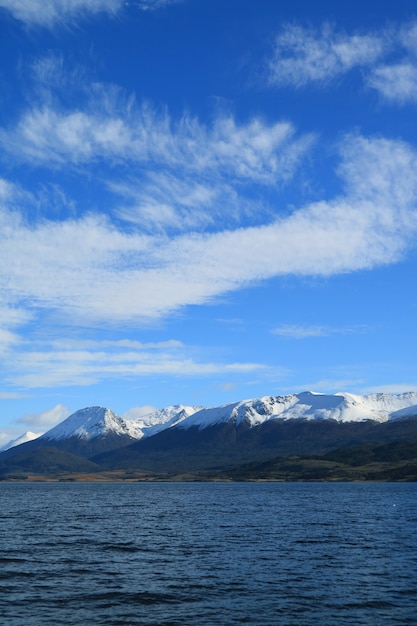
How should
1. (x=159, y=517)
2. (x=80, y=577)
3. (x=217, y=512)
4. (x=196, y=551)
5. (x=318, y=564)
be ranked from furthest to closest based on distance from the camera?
1. (x=217, y=512)
2. (x=159, y=517)
3. (x=196, y=551)
4. (x=318, y=564)
5. (x=80, y=577)

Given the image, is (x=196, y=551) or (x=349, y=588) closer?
(x=349, y=588)

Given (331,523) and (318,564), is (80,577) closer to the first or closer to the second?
(318,564)

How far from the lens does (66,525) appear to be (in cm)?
12975

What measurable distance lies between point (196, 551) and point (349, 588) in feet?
102

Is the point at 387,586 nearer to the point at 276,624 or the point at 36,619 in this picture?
the point at 276,624

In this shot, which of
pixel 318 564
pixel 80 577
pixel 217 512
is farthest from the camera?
pixel 217 512

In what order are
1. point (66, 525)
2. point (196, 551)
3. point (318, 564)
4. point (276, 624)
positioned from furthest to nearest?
point (66, 525) < point (196, 551) < point (318, 564) < point (276, 624)

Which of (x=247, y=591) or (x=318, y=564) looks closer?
(x=247, y=591)

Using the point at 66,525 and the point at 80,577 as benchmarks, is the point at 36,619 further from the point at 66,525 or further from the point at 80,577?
the point at 66,525

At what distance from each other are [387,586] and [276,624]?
1883 centimetres

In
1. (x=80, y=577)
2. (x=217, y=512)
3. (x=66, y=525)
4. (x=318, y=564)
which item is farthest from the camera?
(x=217, y=512)

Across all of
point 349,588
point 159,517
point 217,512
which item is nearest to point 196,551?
point 349,588

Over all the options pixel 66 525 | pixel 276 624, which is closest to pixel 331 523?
pixel 66 525

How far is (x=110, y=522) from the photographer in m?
136
